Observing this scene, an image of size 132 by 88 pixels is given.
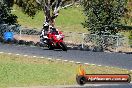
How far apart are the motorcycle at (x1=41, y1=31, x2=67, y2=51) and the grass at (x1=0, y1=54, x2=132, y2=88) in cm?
558

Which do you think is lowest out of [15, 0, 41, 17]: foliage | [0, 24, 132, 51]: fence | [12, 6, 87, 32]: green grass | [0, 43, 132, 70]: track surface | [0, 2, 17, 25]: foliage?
[0, 43, 132, 70]: track surface

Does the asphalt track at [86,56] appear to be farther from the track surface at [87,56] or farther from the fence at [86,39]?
the fence at [86,39]

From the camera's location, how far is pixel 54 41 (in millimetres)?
31172

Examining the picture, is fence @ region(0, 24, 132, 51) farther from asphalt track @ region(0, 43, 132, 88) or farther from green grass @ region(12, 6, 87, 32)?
green grass @ region(12, 6, 87, 32)

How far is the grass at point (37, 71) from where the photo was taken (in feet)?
64.5

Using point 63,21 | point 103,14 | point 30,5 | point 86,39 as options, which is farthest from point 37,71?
point 63,21

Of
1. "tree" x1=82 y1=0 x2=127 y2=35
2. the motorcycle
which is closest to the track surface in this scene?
the motorcycle

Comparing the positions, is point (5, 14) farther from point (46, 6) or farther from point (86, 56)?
point (86, 56)

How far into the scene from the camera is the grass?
1966 cm

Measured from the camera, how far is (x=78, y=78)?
19.3 meters

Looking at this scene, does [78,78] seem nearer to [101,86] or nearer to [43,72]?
[101,86]

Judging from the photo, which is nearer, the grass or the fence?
the grass

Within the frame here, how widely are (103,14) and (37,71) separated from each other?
54.6 feet

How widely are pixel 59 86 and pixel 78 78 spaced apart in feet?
3.21
